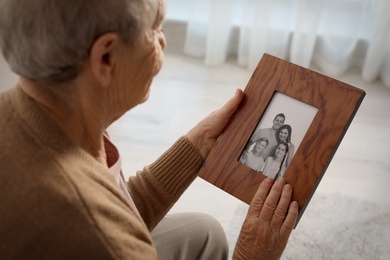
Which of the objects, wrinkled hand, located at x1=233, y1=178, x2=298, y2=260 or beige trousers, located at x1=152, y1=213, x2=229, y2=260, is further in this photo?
beige trousers, located at x1=152, y1=213, x2=229, y2=260

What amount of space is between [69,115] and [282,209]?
47cm

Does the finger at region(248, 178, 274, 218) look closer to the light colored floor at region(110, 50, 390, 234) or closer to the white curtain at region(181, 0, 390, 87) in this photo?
the light colored floor at region(110, 50, 390, 234)

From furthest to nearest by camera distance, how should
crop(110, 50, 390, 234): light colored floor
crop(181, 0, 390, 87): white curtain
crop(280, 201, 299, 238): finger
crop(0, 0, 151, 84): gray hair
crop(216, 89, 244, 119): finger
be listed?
crop(181, 0, 390, 87): white curtain < crop(110, 50, 390, 234): light colored floor < crop(216, 89, 244, 119): finger < crop(280, 201, 299, 238): finger < crop(0, 0, 151, 84): gray hair

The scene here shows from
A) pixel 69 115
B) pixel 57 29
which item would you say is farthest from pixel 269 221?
pixel 57 29

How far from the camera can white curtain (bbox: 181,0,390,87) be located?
2318mm

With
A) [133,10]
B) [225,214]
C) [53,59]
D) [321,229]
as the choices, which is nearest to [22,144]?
[53,59]

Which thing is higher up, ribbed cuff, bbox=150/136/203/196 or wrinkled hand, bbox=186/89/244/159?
wrinkled hand, bbox=186/89/244/159

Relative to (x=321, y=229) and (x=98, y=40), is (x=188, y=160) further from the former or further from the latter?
(x=321, y=229)

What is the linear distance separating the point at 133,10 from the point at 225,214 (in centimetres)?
116

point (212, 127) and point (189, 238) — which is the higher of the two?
point (212, 127)

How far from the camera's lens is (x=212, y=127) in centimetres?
122

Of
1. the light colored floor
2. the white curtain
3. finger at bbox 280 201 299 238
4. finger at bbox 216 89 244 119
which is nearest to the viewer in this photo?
finger at bbox 280 201 299 238

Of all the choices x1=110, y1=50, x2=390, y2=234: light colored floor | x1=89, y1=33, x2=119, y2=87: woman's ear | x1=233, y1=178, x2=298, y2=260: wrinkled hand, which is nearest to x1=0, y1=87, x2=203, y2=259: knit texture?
x1=89, y1=33, x2=119, y2=87: woman's ear

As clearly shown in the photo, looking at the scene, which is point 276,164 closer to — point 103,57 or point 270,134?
point 270,134
